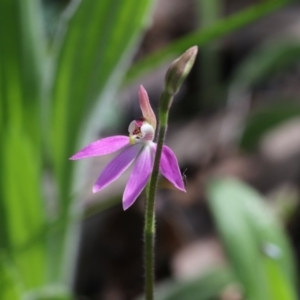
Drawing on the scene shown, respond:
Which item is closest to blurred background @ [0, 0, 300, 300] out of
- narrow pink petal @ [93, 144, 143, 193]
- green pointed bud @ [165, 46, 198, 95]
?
narrow pink petal @ [93, 144, 143, 193]

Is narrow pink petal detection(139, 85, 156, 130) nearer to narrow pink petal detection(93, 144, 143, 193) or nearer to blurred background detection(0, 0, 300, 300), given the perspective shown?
narrow pink petal detection(93, 144, 143, 193)

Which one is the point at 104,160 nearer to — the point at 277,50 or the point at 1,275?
the point at 277,50

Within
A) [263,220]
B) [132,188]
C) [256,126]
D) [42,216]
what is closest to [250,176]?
[256,126]

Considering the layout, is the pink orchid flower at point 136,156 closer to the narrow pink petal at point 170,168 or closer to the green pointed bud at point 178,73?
the narrow pink petal at point 170,168

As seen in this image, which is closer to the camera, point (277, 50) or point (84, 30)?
point (84, 30)

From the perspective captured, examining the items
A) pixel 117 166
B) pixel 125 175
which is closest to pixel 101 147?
pixel 117 166

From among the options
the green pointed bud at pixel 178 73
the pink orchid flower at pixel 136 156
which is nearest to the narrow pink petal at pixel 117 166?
the pink orchid flower at pixel 136 156
